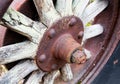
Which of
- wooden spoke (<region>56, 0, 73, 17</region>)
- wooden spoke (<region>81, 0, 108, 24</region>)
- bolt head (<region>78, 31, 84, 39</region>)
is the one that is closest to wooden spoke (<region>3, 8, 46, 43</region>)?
wooden spoke (<region>56, 0, 73, 17</region>)

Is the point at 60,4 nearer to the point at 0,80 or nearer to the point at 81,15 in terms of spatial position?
the point at 81,15

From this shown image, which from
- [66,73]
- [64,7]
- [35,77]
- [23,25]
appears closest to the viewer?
[23,25]

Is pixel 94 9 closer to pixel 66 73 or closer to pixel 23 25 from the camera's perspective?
pixel 66 73

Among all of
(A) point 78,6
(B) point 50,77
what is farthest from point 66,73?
(A) point 78,6

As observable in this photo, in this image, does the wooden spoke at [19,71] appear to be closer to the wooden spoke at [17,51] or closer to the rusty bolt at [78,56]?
the wooden spoke at [17,51]

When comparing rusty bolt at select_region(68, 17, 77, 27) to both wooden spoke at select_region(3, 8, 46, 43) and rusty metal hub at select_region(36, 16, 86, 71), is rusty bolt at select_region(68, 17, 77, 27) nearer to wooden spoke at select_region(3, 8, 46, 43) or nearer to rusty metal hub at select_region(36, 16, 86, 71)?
rusty metal hub at select_region(36, 16, 86, 71)

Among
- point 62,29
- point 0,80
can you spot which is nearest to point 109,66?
point 62,29

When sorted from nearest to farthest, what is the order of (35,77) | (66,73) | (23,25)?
(23,25) → (35,77) → (66,73)
